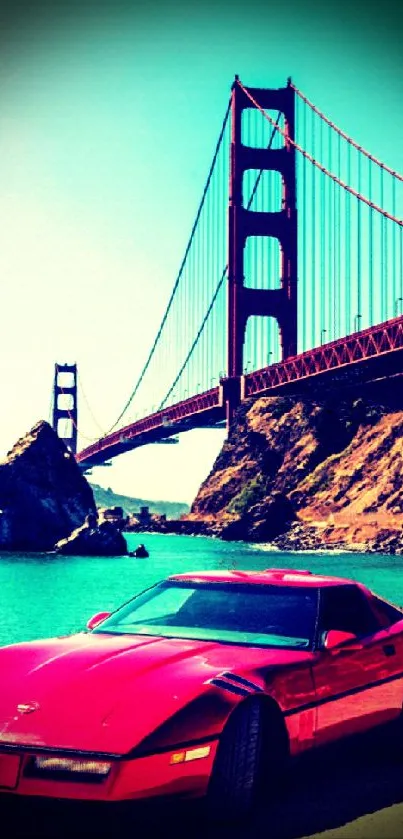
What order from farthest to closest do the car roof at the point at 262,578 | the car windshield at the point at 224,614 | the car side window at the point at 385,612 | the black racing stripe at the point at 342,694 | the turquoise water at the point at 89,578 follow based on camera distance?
the turquoise water at the point at 89,578 → the car side window at the point at 385,612 → the car roof at the point at 262,578 → the car windshield at the point at 224,614 → the black racing stripe at the point at 342,694

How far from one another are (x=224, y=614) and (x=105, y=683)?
122 centimetres

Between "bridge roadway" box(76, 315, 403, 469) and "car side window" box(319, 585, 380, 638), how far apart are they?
55.1 metres

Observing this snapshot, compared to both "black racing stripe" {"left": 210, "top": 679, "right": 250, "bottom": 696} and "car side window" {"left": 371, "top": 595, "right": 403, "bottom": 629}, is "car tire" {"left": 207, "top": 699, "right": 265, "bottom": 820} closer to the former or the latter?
"black racing stripe" {"left": 210, "top": 679, "right": 250, "bottom": 696}

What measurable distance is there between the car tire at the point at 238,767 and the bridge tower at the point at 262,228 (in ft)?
290

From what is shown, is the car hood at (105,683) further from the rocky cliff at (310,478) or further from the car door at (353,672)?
the rocky cliff at (310,478)

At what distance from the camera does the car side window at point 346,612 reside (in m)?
6.53

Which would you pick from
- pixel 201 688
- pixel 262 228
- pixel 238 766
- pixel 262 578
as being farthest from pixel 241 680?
pixel 262 228

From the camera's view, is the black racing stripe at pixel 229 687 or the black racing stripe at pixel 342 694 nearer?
the black racing stripe at pixel 229 687

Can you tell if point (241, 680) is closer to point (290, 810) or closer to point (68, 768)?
point (290, 810)

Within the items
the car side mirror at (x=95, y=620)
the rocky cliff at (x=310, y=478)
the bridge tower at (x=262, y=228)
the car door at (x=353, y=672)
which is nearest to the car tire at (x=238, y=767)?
the car door at (x=353, y=672)

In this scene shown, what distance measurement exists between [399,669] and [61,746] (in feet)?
8.50

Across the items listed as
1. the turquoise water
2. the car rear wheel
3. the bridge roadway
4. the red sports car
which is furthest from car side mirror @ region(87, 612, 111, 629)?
the bridge roadway

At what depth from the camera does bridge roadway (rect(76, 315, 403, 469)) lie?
64.9m

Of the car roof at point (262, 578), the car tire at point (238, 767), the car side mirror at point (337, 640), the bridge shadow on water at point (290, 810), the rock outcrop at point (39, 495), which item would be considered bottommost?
the bridge shadow on water at point (290, 810)
